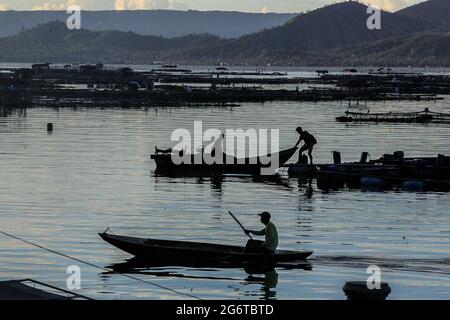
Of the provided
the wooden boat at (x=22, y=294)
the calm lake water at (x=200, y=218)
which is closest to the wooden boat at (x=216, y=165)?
the calm lake water at (x=200, y=218)

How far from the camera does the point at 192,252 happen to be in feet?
99.9

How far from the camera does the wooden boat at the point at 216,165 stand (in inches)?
2148

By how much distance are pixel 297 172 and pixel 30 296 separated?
3345 cm

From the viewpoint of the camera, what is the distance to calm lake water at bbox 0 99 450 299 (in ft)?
92.9

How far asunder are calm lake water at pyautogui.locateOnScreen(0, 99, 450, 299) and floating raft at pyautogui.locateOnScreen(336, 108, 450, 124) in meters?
17.4

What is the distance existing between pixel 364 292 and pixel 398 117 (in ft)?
248

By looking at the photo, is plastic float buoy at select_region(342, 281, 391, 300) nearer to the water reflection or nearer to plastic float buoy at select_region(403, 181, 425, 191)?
the water reflection

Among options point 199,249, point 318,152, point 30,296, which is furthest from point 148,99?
point 30,296

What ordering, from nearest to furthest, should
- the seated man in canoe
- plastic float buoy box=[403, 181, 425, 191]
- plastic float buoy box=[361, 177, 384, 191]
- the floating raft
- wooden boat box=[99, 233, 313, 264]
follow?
1. the seated man in canoe
2. wooden boat box=[99, 233, 313, 264]
3. plastic float buoy box=[403, 181, 425, 191]
4. plastic float buoy box=[361, 177, 384, 191]
5. the floating raft

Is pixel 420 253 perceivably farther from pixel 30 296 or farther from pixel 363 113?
pixel 363 113

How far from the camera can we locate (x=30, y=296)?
21281 millimetres

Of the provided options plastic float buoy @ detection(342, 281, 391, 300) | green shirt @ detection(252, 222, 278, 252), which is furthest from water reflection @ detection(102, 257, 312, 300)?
plastic float buoy @ detection(342, 281, 391, 300)

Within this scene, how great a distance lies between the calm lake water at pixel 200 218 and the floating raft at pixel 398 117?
17441 mm
